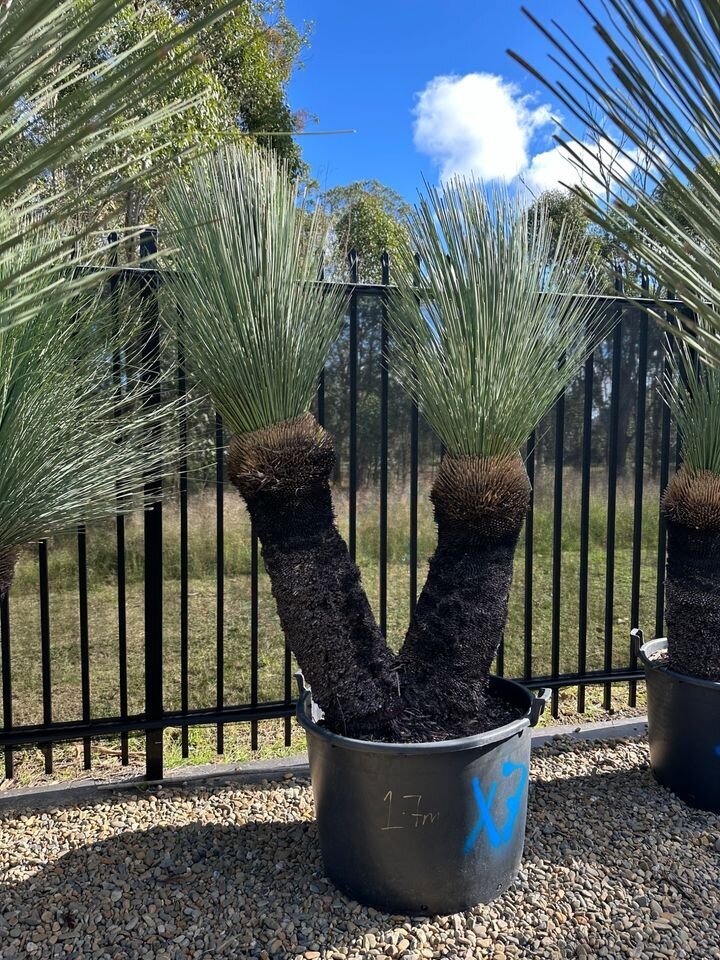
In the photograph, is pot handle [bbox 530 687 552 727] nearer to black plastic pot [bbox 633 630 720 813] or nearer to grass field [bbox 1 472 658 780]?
black plastic pot [bbox 633 630 720 813]

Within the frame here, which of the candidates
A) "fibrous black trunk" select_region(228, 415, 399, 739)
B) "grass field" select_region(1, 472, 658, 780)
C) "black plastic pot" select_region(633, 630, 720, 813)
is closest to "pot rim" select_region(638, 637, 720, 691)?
"black plastic pot" select_region(633, 630, 720, 813)

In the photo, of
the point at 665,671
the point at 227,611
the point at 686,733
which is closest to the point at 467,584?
the point at 665,671

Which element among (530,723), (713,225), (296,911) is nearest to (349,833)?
(296,911)

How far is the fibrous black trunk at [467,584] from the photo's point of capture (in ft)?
6.17

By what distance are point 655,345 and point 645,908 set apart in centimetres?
324

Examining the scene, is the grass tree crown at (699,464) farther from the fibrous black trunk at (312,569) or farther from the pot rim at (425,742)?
the fibrous black trunk at (312,569)

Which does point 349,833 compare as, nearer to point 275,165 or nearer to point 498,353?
point 498,353

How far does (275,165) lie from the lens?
6.23 feet

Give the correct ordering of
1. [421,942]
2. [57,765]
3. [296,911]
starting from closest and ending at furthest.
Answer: [421,942] < [296,911] < [57,765]

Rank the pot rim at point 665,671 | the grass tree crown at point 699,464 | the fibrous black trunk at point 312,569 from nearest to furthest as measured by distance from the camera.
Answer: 1. the fibrous black trunk at point 312,569
2. the pot rim at point 665,671
3. the grass tree crown at point 699,464

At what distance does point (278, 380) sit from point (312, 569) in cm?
53

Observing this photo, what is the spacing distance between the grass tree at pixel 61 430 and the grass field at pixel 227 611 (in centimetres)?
150

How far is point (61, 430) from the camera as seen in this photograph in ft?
5.57

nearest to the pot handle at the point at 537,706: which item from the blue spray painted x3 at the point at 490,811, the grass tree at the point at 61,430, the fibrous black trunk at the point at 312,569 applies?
the blue spray painted x3 at the point at 490,811
